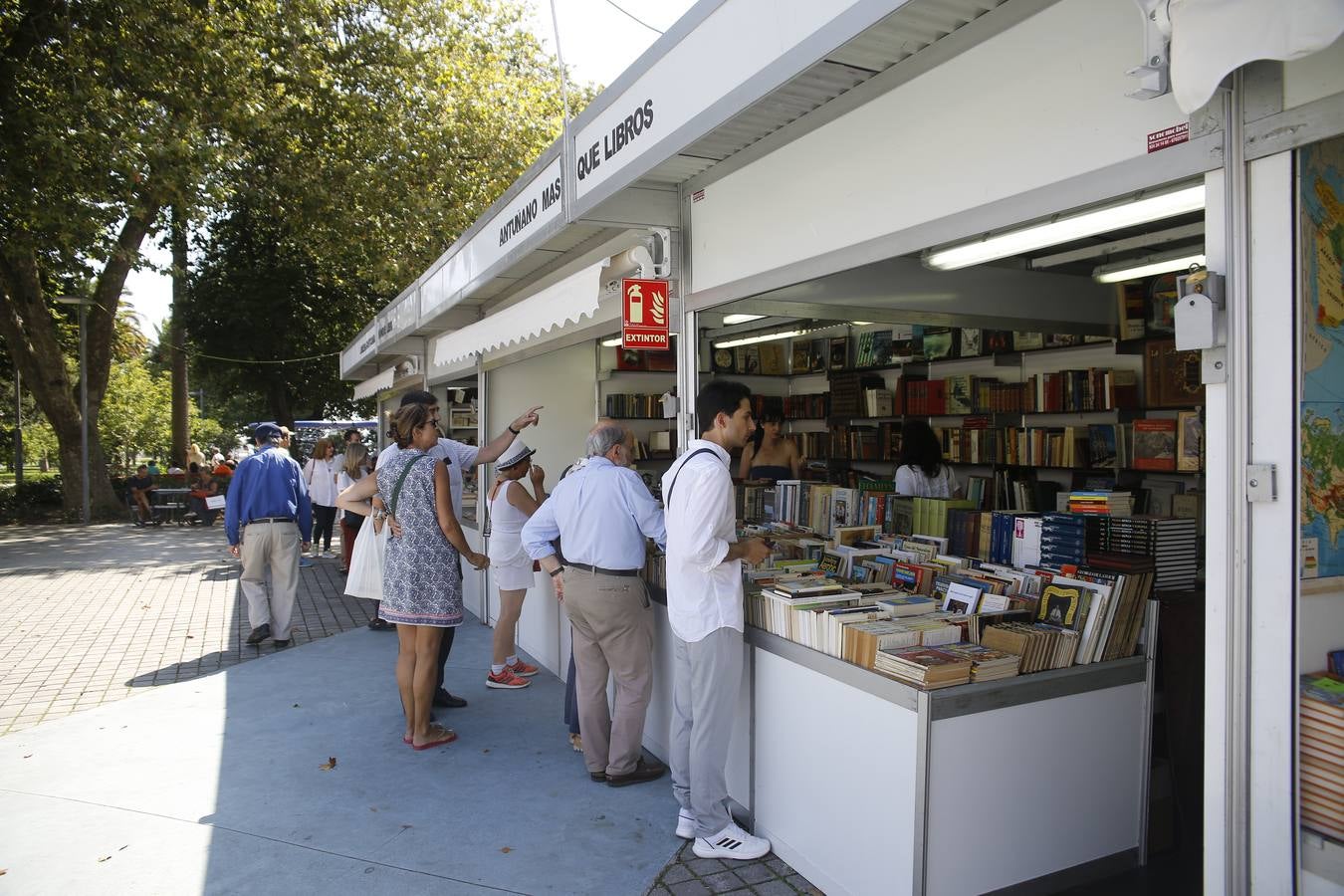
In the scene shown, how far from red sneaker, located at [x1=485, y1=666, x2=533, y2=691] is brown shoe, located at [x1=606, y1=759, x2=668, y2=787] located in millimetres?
1702

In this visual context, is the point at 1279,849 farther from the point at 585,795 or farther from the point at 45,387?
the point at 45,387

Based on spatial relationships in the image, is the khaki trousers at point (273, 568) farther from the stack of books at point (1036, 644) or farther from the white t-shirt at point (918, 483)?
the stack of books at point (1036, 644)

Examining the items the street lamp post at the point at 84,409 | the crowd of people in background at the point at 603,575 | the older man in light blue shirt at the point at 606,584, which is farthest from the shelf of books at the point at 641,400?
the street lamp post at the point at 84,409

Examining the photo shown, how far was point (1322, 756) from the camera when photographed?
2.06 m

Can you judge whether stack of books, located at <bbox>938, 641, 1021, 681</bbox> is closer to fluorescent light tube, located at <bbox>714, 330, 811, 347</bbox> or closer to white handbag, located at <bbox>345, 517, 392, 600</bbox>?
white handbag, located at <bbox>345, 517, 392, 600</bbox>

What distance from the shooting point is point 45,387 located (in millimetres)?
16594

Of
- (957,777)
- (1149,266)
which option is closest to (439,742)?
(957,777)

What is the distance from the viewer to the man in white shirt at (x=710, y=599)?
11.0ft

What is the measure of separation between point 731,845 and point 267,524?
197 inches

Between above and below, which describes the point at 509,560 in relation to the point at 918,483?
below

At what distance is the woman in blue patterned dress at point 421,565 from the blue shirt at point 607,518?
2.77 feet

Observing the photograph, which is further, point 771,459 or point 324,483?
point 324,483

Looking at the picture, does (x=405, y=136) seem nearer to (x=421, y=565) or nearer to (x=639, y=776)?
(x=421, y=565)

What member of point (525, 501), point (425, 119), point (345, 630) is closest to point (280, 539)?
point (345, 630)
